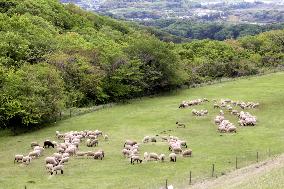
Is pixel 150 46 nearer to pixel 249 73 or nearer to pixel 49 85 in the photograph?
pixel 49 85

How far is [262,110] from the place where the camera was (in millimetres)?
71062

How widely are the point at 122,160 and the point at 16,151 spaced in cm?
1266

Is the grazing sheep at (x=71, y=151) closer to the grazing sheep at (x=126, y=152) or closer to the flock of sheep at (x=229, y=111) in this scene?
the grazing sheep at (x=126, y=152)

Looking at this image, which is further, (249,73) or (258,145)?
(249,73)

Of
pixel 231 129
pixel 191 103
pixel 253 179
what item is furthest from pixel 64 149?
pixel 191 103

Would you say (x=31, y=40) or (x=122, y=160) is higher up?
(x=31, y=40)

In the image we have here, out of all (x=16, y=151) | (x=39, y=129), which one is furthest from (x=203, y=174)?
(x=39, y=129)

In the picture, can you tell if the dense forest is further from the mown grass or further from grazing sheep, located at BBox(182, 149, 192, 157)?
the mown grass

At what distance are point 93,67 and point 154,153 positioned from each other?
132 ft

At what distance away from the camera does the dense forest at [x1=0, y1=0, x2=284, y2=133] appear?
64.5 metres

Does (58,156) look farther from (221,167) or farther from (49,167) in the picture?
(221,167)

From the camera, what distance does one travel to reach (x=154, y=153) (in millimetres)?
46625

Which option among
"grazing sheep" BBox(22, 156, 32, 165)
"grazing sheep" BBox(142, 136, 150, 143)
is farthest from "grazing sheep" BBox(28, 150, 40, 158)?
"grazing sheep" BBox(142, 136, 150, 143)

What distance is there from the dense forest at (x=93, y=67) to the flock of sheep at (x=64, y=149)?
879cm
